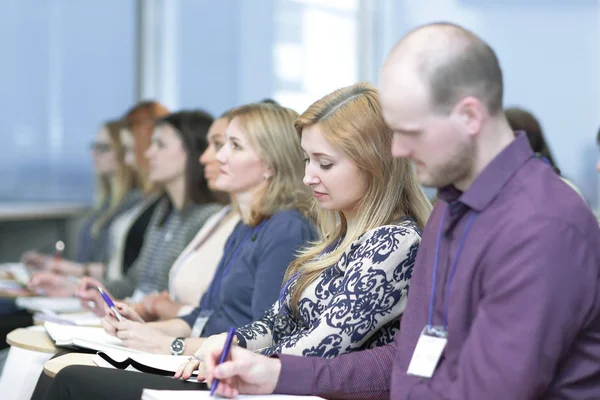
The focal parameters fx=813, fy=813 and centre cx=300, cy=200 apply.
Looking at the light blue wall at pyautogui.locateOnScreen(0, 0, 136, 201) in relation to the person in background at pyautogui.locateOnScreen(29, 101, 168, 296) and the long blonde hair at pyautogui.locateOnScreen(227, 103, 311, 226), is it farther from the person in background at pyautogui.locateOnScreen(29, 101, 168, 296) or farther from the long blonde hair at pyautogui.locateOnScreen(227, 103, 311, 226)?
the long blonde hair at pyautogui.locateOnScreen(227, 103, 311, 226)

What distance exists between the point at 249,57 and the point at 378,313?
4674mm

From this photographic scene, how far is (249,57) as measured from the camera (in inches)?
245

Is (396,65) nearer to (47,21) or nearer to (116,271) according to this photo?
(116,271)

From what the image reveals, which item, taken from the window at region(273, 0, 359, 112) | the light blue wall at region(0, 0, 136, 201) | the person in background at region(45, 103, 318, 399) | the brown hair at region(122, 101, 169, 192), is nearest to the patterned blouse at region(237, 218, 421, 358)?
the person in background at region(45, 103, 318, 399)

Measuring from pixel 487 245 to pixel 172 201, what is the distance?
2911 millimetres

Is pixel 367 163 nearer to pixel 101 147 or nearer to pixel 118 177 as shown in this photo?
pixel 118 177

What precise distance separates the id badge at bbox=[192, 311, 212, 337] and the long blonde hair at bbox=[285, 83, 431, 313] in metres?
0.69

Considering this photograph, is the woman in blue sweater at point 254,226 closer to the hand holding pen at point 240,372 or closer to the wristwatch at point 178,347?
the wristwatch at point 178,347

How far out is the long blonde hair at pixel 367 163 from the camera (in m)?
1.98

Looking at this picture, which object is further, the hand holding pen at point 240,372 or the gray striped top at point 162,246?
the gray striped top at point 162,246

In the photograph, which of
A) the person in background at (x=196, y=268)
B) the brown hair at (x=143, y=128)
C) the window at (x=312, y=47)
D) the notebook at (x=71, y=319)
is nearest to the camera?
the notebook at (x=71, y=319)

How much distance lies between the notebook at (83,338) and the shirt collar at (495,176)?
1109mm

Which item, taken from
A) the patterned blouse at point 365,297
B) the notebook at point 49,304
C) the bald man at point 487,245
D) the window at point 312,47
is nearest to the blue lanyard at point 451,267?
the bald man at point 487,245

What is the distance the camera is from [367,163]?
1981mm
